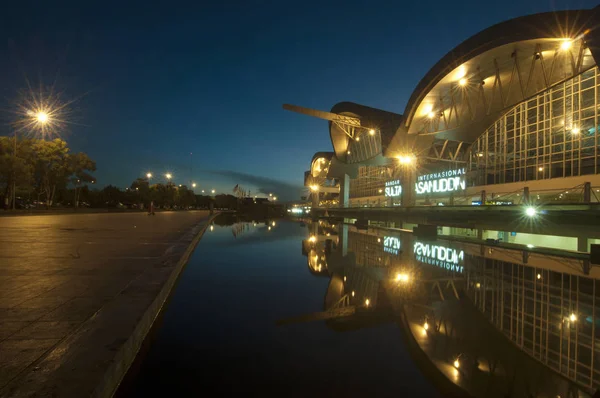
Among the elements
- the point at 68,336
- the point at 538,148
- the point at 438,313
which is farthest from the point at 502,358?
the point at 538,148

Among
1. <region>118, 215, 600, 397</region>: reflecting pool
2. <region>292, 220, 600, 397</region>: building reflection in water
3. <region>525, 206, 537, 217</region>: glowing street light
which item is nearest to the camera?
<region>118, 215, 600, 397</region>: reflecting pool

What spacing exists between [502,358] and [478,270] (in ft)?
19.8

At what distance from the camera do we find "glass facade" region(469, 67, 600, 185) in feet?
86.7

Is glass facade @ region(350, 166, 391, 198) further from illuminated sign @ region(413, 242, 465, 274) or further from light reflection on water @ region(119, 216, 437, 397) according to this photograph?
light reflection on water @ region(119, 216, 437, 397)

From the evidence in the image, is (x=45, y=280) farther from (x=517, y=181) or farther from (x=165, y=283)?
(x=517, y=181)

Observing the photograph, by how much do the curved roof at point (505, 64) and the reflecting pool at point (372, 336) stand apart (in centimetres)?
1855

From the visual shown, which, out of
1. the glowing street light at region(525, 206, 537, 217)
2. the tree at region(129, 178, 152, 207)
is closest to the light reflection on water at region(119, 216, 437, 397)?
the glowing street light at region(525, 206, 537, 217)

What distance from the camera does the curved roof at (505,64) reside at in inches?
779

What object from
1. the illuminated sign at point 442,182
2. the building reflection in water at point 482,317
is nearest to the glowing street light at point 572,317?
the building reflection in water at point 482,317

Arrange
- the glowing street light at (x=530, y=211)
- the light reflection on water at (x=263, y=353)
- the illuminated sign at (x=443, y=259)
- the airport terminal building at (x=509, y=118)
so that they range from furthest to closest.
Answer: the airport terminal building at (x=509, y=118)
the glowing street light at (x=530, y=211)
the illuminated sign at (x=443, y=259)
the light reflection on water at (x=263, y=353)

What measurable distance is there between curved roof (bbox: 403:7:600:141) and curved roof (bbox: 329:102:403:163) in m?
4.56

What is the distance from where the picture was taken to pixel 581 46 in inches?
789

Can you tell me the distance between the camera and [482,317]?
5152 mm

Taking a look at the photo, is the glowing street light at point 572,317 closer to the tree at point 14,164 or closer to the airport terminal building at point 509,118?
the airport terminal building at point 509,118
